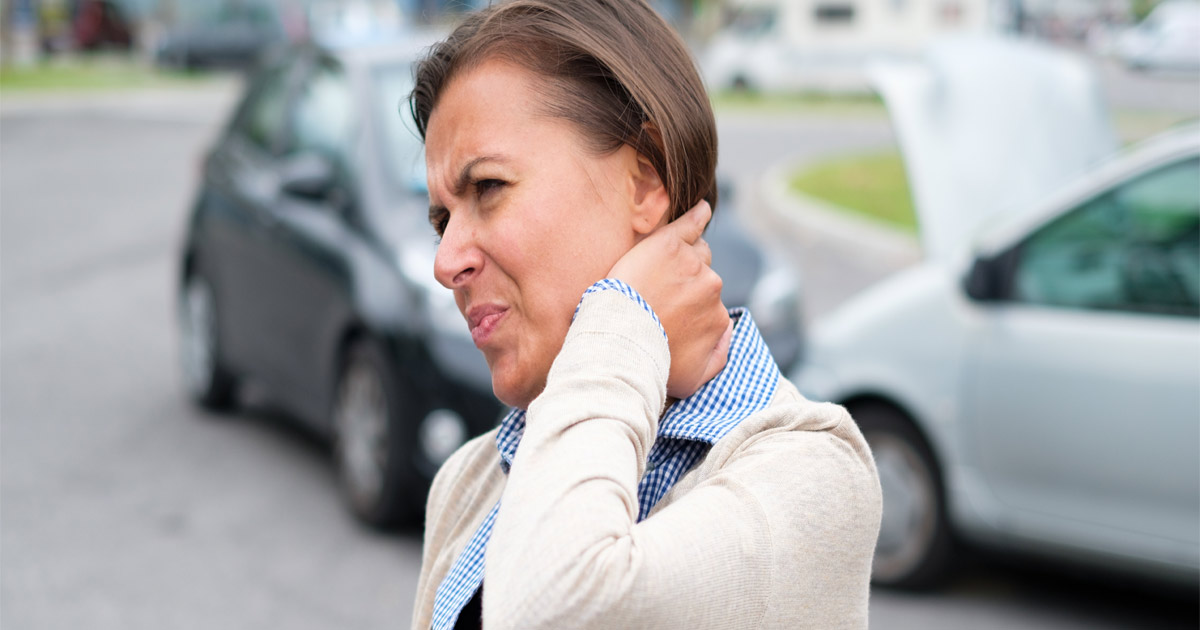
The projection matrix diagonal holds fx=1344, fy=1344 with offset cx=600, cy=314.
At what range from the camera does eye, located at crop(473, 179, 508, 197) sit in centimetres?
152

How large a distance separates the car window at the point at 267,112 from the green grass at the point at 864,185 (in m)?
6.92

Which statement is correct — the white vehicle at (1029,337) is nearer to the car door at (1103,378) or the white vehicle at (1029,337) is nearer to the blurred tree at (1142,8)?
the car door at (1103,378)

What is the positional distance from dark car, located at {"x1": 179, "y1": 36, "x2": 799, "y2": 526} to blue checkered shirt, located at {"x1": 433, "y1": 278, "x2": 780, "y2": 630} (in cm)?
314

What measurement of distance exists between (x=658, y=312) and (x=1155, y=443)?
3.05 m

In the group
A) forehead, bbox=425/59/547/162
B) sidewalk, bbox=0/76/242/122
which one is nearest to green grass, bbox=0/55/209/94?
sidewalk, bbox=0/76/242/122

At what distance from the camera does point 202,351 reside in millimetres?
7133

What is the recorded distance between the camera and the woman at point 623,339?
1279mm

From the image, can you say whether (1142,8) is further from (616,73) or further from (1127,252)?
(616,73)

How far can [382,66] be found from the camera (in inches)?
242

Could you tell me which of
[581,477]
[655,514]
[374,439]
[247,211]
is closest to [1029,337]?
[374,439]

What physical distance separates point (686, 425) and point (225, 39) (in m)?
33.3

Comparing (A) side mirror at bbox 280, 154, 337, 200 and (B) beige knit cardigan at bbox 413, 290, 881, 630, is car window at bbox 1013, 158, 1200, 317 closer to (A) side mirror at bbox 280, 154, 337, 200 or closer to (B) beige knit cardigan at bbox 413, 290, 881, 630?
(A) side mirror at bbox 280, 154, 337, 200

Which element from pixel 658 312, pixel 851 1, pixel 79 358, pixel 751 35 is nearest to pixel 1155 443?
pixel 658 312

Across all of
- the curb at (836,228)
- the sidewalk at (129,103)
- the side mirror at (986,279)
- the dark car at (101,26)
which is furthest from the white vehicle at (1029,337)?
the dark car at (101,26)
